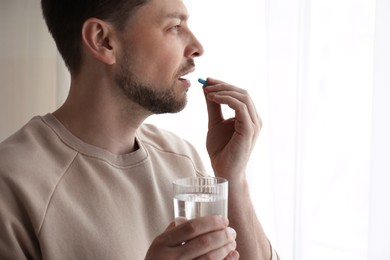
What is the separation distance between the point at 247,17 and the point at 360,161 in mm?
647

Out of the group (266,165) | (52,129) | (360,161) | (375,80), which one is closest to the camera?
(52,129)

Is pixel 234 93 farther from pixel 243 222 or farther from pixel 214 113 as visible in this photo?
pixel 243 222

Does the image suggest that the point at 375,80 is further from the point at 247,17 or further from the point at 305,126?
the point at 247,17

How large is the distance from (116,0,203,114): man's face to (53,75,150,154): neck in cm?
3

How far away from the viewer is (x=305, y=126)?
168cm

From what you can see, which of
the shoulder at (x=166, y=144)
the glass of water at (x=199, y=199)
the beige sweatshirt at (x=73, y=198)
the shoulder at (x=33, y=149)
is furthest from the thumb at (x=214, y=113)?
the glass of water at (x=199, y=199)

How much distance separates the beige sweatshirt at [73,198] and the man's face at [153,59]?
0.15m

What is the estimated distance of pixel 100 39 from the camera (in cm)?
141

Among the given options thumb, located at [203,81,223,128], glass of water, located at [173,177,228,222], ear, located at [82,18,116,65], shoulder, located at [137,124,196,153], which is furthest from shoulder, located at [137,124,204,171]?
glass of water, located at [173,177,228,222]

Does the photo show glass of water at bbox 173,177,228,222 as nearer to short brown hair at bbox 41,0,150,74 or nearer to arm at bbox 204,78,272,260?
arm at bbox 204,78,272,260

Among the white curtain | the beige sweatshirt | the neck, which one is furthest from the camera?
the white curtain

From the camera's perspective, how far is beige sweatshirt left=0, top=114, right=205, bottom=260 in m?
1.19

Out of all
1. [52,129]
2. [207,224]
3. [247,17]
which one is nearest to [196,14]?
[247,17]

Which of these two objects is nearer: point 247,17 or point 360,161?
point 360,161
